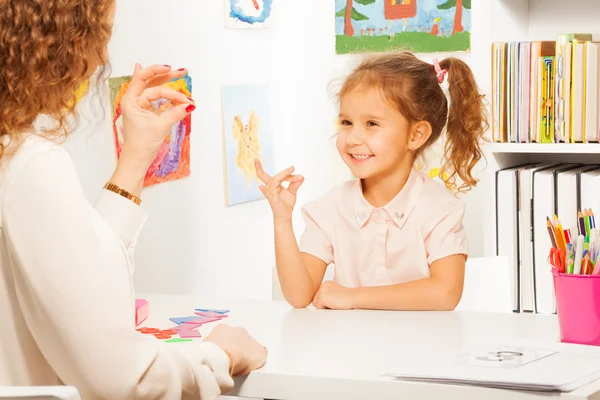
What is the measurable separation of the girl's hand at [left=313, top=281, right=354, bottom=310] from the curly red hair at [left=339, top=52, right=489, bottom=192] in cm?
40

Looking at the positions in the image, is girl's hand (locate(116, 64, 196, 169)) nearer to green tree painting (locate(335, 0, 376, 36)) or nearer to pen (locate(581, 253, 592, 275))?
pen (locate(581, 253, 592, 275))

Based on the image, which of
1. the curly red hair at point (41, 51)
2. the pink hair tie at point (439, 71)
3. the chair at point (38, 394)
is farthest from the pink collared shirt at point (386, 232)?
the chair at point (38, 394)

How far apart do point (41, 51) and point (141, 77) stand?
40 centimetres

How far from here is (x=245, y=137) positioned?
290 centimetres

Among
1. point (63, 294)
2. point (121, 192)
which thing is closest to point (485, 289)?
point (121, 192)

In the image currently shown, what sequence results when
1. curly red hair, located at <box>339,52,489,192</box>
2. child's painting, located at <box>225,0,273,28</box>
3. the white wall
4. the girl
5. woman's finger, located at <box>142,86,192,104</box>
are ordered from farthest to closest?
child's painting, located at <box>225,0,273,28</box> < the white wall < curly red hair, located at <box>339,52,489,192</box> < the girl < woman's finger, located at <box>142,86,192,104</box>

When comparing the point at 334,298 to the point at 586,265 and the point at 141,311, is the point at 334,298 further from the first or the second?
A: the point at 586,265

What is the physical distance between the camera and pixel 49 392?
87 centimetres

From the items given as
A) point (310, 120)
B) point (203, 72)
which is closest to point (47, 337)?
point (203, 72)

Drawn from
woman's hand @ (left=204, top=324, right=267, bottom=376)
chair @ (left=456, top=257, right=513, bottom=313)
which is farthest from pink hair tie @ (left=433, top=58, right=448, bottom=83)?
woman's hand @ (left=204, top=324, right=267, bottom=376)

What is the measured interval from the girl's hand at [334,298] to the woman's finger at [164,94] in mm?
505

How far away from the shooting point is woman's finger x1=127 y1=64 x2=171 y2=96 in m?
1.45

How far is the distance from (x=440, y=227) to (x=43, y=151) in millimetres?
1014

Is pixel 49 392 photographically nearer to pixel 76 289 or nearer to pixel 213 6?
pixel 76 289
